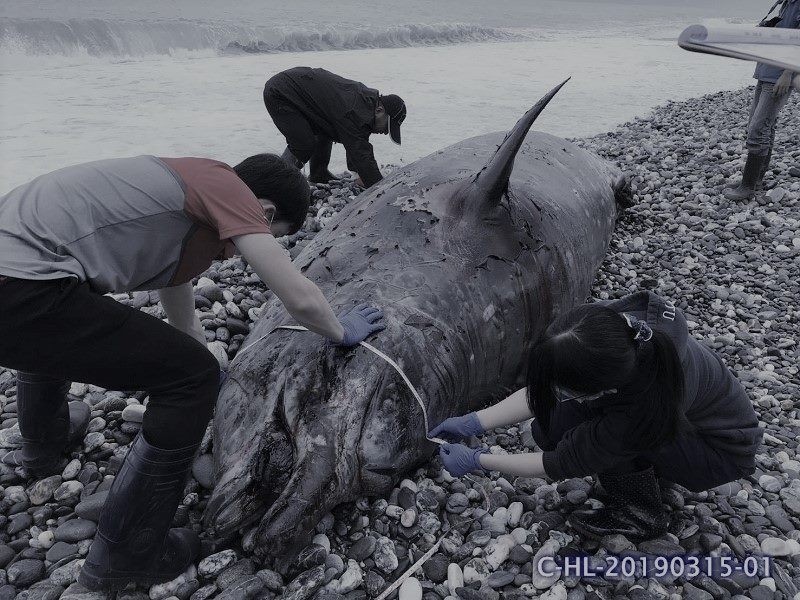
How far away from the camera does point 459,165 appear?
4.21 m

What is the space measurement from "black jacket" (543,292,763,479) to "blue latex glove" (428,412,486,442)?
396 mm

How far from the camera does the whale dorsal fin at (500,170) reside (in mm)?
3451

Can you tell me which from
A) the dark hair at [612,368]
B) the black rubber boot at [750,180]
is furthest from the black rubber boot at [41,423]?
the black rubber boot at [750,180]

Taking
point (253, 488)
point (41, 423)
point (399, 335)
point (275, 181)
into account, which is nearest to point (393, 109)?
point (399, 335)

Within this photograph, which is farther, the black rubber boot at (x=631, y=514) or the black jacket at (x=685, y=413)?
the black rubber boot at (x=631, y=514)

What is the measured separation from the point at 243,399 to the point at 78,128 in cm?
708

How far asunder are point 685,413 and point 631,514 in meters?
0.49

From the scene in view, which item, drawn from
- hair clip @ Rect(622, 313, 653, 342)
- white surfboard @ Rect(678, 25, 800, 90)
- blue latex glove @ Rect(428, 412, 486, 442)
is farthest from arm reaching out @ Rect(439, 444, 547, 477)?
white surfboard @ Rect(678, 25, 800, 90)

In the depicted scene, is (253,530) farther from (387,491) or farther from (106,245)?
(106,245)

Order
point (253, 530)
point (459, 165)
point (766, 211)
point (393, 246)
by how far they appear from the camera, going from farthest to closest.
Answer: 1. point (766, 211)
2. point (459, 165)
3. point (393, 246)
4. point (253, 530)

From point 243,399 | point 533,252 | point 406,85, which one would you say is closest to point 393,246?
point 533,252

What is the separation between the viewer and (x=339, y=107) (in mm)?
5961

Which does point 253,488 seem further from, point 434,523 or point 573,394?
point 573,394

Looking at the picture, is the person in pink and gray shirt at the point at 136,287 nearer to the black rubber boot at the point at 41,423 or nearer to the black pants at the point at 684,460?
the black rubber boot at the point at 41,423
